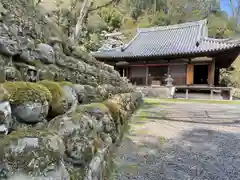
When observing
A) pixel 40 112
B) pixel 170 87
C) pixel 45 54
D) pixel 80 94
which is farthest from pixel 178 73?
pixel 40 112

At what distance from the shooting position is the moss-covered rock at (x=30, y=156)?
3.10ft

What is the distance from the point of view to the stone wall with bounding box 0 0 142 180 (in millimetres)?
1010

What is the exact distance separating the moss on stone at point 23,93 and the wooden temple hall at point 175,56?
1145 cm

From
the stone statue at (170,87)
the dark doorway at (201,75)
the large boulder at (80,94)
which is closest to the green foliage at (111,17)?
the dark doorway at (201,75)

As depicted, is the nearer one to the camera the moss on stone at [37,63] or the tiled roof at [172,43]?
the moss on stone at [37,63]

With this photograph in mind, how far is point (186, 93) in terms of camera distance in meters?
12.4

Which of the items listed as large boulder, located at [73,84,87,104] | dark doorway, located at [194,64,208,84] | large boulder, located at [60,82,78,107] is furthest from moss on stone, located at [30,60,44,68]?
dark doorway, located at [194,64,208,84]

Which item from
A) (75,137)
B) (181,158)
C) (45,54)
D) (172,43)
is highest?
(172,43)

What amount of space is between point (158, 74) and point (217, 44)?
414 centimetres

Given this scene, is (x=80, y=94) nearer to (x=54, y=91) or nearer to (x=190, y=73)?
(x=54, y=91)

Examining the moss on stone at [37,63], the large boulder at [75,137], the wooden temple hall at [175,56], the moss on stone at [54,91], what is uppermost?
the wooden temple hall at [175,56]

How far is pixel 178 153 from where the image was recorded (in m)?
2.63

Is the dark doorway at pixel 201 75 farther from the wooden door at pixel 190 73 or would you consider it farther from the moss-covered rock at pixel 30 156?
the moss-covered rock at pixel 30 156

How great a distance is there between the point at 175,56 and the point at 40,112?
12548 mm
